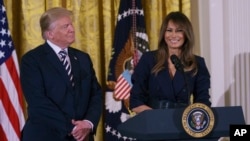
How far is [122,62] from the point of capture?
4.36m

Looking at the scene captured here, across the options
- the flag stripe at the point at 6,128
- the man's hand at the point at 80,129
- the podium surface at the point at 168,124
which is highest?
the podium surface at the point at 168,124

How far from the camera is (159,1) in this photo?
4668 millimetres

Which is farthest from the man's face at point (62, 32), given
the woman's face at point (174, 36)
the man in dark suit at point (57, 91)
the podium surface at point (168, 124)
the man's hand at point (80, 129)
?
the podium surface at point (168, 124)

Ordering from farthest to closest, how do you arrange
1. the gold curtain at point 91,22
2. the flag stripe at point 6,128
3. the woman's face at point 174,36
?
the gold curtain at point 91,22
the flag stripe at point 6,128
the woman's face at point 174,36

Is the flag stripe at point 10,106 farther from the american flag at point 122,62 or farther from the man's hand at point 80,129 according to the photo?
the man's hand at point 80,129

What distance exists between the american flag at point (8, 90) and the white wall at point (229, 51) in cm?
169

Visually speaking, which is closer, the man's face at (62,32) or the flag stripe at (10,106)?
the man's face at (62,32)

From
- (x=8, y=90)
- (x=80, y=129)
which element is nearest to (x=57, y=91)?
(x=80, y=129)

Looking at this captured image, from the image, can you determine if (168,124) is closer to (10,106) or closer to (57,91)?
(57,91)

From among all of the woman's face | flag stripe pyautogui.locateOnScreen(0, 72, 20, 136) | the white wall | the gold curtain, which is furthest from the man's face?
the white wall

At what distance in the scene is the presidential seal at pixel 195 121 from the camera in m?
2.09

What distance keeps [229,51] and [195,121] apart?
2.44 m

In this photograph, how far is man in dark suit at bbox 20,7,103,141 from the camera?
290 centimetres

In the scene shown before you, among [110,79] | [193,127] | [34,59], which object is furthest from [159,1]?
[193,127]
